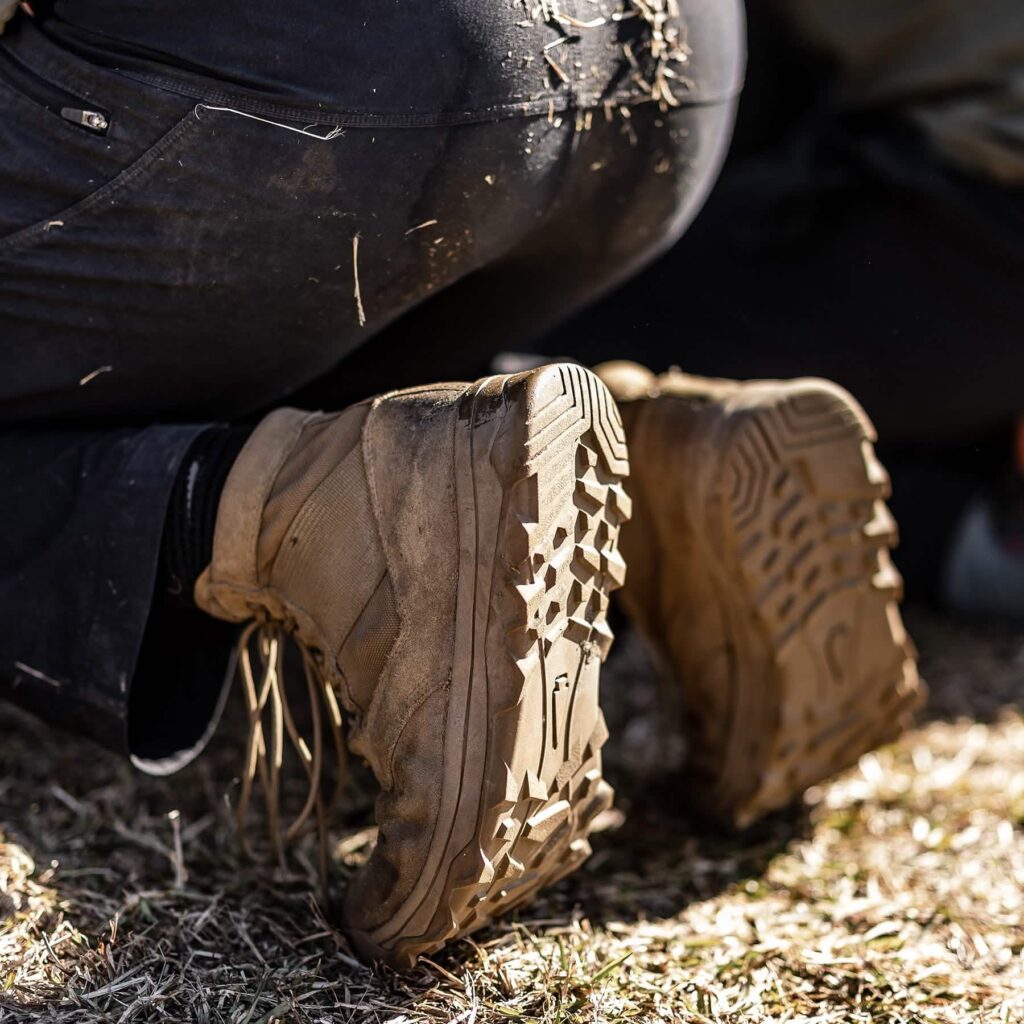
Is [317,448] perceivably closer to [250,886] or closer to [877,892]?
[250,886]

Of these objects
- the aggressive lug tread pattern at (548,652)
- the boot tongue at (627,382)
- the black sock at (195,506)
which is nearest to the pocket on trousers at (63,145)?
the black sock at (195,506)

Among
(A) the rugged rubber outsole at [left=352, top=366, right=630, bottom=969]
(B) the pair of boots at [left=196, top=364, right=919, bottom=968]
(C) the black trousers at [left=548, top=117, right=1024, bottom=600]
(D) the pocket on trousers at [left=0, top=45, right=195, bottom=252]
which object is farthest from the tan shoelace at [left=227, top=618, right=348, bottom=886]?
(C) the black trousers at [left=548, top=117, right=1024, bottom=600]

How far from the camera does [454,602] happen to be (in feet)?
2.68

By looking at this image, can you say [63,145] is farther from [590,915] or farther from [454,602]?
[590,915]

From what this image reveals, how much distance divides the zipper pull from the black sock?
0.24 metres

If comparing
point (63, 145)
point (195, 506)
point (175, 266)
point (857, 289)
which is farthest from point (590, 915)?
point (857, 289)

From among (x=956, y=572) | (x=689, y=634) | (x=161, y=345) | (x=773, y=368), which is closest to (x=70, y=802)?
(x=161, y=345)

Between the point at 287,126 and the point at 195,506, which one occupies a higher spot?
the point at 287,126

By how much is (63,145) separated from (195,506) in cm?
28

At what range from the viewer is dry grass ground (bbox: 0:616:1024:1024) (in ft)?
2.76

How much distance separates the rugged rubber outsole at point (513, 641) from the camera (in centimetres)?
79

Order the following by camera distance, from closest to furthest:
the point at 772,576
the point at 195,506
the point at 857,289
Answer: the point at 195,506 < the point at 772,576 < the point at 857,289

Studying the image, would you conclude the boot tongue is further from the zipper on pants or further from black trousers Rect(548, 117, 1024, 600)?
the zipper on pants

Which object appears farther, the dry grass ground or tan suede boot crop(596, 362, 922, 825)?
tan suede boot crop(596, 362, 922, 825)
